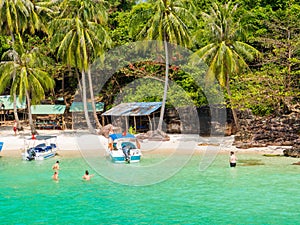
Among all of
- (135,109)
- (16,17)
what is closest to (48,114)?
(16,17)

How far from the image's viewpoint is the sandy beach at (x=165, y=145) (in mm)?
30328

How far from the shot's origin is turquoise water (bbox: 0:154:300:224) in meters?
15.6

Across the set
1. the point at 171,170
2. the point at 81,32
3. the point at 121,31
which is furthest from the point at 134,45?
the point at 171,170

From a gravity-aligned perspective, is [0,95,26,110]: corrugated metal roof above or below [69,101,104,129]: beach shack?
above

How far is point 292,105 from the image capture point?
31062 millimetres

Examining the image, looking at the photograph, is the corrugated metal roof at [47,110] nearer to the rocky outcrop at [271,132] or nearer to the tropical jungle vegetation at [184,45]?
the tropical jungle vegetation at [184,45]

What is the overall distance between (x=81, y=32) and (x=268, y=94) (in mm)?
16768

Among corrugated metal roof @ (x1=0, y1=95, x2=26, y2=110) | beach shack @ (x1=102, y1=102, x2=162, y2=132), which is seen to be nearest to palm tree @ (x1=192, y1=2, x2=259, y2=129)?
beach shack @ (x1=102, y1=102, x2=162, y2=132)

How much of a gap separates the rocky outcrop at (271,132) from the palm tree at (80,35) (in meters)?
14.9

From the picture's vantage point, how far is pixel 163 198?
60.0 feet

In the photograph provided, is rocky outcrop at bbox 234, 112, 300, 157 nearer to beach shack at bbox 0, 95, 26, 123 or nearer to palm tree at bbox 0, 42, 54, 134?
palm tree at bbox 0, 42, 54, 134

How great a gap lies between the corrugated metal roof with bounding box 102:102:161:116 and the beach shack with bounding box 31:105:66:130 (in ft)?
22.4

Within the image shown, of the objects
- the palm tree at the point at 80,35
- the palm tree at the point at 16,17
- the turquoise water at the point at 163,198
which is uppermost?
the palm tree at the point at 16,17

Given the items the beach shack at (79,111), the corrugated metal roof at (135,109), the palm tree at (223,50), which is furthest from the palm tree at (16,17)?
the palm tree at (223,50)
